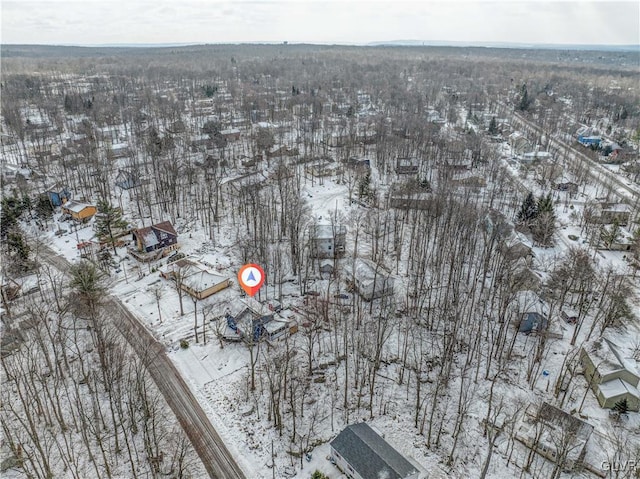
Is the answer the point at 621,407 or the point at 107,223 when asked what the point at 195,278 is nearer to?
the point at 107,223

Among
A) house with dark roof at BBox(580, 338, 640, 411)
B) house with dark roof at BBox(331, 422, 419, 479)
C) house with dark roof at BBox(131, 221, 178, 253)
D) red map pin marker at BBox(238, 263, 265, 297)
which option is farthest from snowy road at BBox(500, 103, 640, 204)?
house with dark roof at BBox(131, 221, 178, 253)

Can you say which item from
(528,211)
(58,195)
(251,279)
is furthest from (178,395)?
(528,211)

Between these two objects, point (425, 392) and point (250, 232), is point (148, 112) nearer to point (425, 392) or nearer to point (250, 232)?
point (250, 232)

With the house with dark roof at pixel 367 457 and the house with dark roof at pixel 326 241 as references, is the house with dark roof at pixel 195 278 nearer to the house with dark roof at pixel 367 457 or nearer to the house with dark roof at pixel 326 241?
the house with dark roof at pixel 326 241

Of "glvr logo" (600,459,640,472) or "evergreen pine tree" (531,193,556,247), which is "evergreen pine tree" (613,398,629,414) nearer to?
"glvr logo" (600,459,640,472)

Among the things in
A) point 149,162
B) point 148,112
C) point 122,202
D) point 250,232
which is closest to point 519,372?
point 250,232

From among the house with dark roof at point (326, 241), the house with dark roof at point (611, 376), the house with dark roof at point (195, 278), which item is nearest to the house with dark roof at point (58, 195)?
the house with dark roof at point (195, 278)
